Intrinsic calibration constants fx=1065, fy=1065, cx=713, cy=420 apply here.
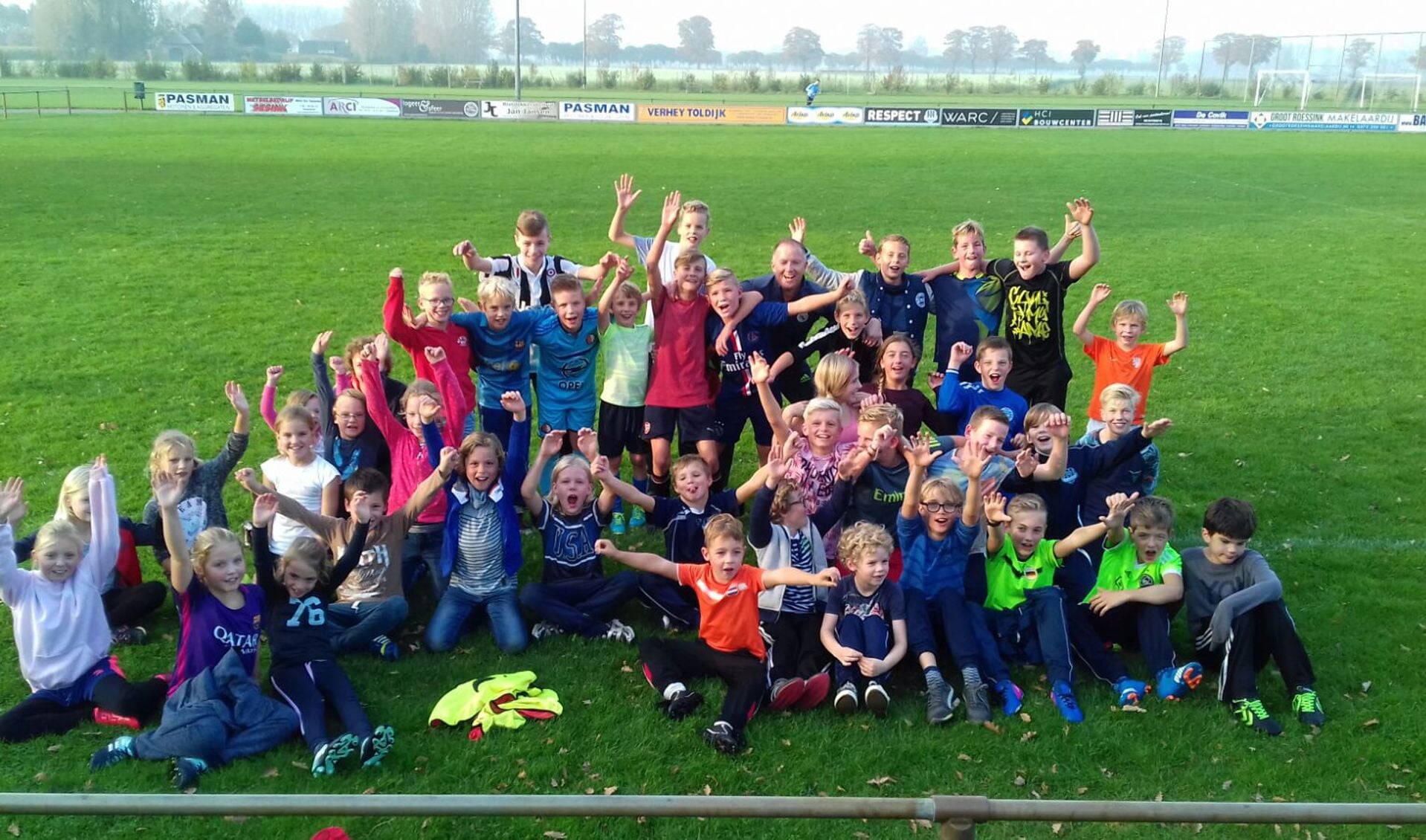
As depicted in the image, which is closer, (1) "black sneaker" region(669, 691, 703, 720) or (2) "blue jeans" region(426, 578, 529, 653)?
(1) "black sneaker" region(669, 691, 703, 720)

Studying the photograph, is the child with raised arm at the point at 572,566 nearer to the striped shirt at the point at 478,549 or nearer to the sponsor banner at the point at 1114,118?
the striped shirt at the point at 478,549

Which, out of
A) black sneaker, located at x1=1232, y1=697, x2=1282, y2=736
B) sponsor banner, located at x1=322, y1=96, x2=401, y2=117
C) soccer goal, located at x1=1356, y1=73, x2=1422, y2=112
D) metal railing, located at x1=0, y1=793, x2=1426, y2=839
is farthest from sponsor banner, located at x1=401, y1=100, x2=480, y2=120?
soccer goal, located at x1=1356, y1=73, x2=1422, y2=112

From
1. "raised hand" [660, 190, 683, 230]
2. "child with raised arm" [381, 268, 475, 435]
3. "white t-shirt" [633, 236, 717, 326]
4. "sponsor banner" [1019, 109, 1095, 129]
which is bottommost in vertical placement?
"child with raised arm" [381, 268, 475, 435]

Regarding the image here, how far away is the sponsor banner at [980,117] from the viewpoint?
49.9m

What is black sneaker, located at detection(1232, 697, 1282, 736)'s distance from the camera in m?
5.31

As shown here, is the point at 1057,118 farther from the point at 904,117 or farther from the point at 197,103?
the point at 197,103

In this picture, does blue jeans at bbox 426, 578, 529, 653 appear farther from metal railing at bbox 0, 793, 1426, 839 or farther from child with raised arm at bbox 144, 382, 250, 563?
metal railing at bbox 0, 793, 1426, 839

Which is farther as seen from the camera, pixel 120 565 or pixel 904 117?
pixel 904 117

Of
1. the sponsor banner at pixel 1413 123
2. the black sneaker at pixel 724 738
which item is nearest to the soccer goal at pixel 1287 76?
the sponsor banner at pixel 1413 123

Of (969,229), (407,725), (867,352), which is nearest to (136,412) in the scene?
(407,725)

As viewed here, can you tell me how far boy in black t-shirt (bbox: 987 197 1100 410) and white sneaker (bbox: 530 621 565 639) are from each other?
386cm

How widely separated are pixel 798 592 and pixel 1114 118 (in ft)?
171

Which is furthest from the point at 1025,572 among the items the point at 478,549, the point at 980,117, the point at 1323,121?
the point at 1323,121

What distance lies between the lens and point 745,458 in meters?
9.18
